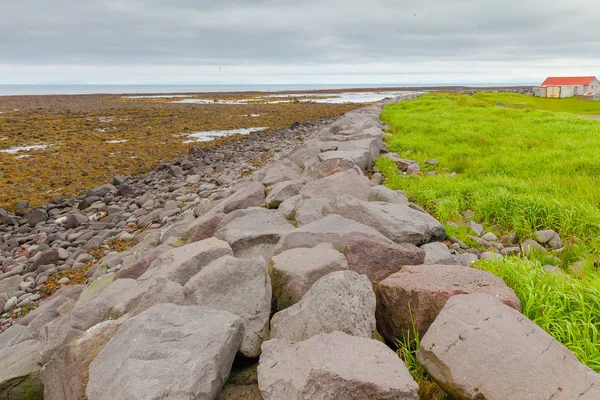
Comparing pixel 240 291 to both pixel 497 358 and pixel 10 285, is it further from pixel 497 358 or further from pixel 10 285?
pixel 10 285

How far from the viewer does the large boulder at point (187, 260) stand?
401 centimetres

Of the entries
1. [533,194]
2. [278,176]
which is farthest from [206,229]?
[533,194]

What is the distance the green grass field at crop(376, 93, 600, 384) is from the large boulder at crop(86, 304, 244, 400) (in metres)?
2.38

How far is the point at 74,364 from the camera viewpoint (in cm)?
300

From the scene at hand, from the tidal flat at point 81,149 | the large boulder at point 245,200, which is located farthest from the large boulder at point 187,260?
the tidal flat at point 81,149

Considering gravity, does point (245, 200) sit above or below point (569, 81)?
below

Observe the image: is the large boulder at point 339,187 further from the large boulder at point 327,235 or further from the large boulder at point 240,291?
the large boulder at point 240,291

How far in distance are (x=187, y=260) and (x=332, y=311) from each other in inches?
70.8

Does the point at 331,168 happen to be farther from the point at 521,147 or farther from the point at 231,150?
the point at 231,150

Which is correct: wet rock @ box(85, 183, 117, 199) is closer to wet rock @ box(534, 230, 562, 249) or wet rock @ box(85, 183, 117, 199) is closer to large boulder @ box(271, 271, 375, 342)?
large boulder @ box(271, 271, 375, 342)

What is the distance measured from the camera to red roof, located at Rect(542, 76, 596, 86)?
61.3 m

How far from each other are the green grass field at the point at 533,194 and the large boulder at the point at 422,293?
380mm

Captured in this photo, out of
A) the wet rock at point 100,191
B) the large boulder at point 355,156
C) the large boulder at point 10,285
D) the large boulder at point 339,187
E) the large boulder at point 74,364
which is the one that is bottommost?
the large boulder at point 10,285

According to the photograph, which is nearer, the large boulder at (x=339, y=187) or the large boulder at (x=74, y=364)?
the large boulder at (x=74, y=364)
